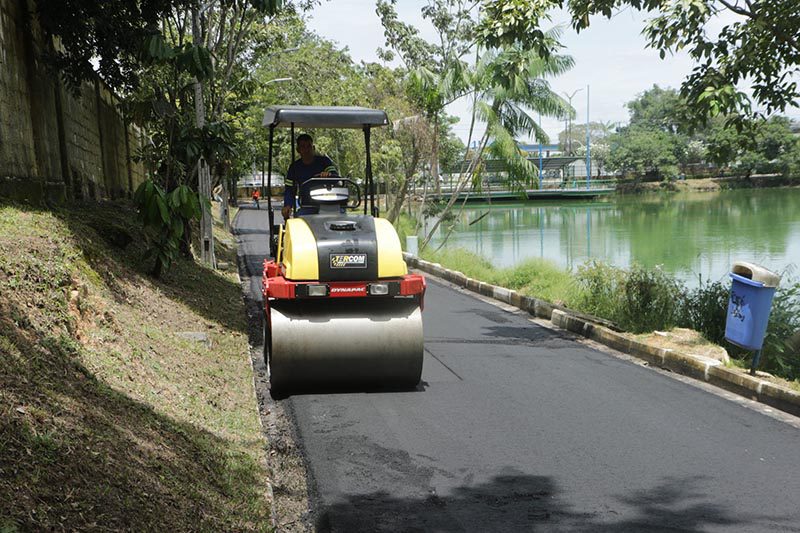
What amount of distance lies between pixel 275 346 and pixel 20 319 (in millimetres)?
2369

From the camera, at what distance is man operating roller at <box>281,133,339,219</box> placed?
944cm

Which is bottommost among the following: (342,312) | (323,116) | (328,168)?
(342,312)

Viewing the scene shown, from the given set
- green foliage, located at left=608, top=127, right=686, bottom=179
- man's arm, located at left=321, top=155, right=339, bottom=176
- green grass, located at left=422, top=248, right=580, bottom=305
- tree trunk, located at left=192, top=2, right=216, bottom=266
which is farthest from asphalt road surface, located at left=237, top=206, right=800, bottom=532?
green foliage, located at left=608, top=127, right=686, bottom=179

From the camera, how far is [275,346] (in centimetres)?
759

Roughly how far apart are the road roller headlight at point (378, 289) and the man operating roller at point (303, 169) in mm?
2067

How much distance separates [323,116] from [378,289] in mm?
2412

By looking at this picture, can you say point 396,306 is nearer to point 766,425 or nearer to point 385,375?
point 385,375

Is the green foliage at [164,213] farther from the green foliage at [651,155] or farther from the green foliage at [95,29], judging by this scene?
the green foliage at [651,155]

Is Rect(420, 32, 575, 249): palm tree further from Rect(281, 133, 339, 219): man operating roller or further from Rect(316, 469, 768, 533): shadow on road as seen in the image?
Rect(316, 469, 768, 533): shadow on road

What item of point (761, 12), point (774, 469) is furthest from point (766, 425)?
point (761, 12)

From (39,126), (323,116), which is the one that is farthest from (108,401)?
(39,126)

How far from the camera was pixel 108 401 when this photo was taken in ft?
17.9

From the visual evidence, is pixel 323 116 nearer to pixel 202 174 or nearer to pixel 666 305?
pixel 666 305

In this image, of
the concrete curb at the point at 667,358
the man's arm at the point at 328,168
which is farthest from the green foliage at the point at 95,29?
the concrete curb at the point at 667,358
